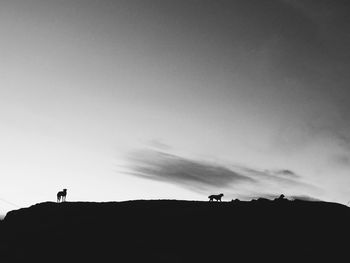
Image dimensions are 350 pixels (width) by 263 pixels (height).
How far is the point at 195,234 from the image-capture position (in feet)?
111

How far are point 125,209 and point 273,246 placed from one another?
53.6ft

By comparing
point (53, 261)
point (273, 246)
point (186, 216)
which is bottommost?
point (53, 261)

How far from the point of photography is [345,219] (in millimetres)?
34344

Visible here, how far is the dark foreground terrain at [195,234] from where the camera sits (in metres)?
31.4

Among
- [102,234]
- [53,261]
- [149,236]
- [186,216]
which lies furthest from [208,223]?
[53,261]

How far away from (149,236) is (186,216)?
4.09m

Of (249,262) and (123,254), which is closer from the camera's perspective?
(249,262)

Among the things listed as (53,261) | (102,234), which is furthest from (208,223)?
(53,261)

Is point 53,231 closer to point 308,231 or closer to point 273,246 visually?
point 273,246

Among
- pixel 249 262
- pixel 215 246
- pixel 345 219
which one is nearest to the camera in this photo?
pixel 249 262

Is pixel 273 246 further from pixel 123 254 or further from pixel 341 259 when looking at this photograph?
pixel 123 254

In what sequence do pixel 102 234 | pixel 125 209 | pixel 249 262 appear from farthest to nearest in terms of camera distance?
pixel 125 209
pixel 102 234
pixel 249 262

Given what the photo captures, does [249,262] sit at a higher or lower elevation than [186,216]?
lower

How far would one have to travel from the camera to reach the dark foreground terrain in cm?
3138
